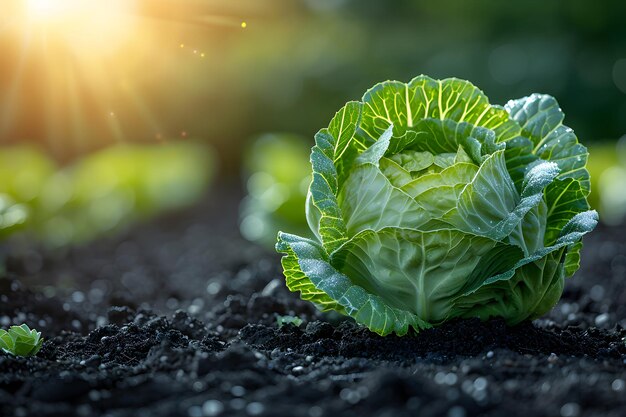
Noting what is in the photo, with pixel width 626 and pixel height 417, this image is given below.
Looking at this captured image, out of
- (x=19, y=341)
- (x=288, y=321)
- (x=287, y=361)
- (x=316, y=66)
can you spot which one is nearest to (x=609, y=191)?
(x=288, y=321)

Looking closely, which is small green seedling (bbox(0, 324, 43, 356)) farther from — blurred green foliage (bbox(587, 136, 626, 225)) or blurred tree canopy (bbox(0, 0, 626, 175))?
blurred tree canopy (bbox(0, 0, 626, 175))

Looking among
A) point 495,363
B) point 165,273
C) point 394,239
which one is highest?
point 394,239

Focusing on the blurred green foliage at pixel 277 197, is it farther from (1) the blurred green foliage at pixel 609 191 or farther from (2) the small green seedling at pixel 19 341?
(2) the small green seedling at pixel 19 341

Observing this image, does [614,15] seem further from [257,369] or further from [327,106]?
[257,369]

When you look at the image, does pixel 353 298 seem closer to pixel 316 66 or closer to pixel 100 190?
pixel 100 190

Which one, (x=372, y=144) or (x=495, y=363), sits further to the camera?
(x=372, y=144)

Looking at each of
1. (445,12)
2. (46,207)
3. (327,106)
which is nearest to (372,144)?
(46,207)
